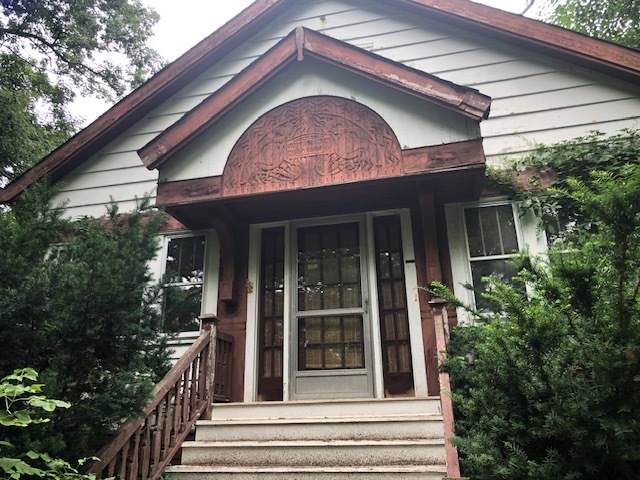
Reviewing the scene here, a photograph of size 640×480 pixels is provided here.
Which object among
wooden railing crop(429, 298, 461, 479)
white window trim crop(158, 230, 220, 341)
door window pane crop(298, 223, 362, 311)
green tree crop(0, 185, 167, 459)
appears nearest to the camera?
green tree crop(0, 185, 167, 459)

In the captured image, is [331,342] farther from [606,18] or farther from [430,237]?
[606,18]

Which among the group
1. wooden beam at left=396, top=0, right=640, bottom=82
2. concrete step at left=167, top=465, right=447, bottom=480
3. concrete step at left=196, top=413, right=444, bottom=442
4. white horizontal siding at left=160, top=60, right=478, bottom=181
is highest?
wooden beam at left=396, top=0, right=640, bottom=82

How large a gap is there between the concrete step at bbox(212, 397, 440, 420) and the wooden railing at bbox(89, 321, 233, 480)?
25cm

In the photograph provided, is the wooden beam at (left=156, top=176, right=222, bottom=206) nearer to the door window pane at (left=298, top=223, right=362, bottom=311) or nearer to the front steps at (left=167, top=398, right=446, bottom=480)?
the door window pane at (left=298, top=223, right=362, bottom=311)

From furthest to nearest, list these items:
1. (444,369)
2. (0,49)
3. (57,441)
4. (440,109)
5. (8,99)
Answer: (0,49)
(8,99)
(440,109)
(444,369)
(57,441)

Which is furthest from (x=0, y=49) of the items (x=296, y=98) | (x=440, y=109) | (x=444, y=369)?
(x=444, y=369)

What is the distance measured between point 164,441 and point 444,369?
212 centimetres

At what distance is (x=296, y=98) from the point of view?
198 inches

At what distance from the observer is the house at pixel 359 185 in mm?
4609

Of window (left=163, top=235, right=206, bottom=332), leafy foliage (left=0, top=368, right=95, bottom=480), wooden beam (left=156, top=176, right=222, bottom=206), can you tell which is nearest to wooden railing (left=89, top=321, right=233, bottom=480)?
leafy foliage (left=0, top=368, right=95, bottom=480)

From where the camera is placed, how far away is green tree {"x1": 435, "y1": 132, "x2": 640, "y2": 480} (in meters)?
1.97

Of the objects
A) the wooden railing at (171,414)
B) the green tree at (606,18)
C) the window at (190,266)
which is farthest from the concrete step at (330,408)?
the green tree at (606,18)

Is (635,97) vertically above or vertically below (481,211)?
above

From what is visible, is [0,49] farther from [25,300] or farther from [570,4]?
[570,4]
